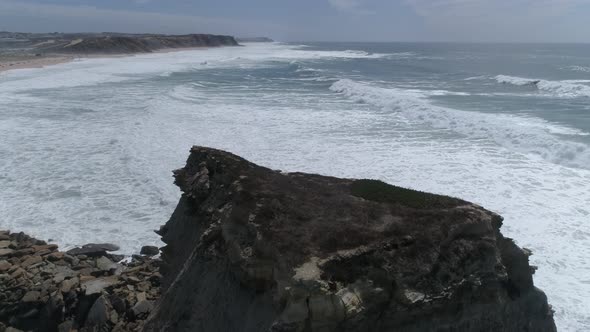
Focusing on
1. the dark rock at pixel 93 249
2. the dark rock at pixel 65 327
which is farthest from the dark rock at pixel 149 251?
the dark rock at pixel 65 327

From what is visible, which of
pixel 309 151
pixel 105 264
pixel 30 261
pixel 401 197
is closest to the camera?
pixel 401 197

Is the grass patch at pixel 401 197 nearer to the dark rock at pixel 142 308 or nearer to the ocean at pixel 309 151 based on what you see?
the ocean at pixel 309 151

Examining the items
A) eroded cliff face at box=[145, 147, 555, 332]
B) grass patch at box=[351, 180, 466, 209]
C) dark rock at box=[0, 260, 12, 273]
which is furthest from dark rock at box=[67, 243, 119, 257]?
grass patch at box=[351, 180, 466, 209]

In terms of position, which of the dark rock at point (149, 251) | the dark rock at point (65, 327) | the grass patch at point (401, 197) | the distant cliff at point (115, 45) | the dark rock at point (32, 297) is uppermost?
the distant cliff at point (115, 45)

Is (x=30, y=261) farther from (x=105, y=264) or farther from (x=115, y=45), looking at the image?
(x=115, y=45)

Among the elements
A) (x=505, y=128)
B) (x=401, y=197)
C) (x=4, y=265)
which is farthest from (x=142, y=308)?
(x=505, y=128)

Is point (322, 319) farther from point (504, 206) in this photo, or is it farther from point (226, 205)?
point (504, 206)
